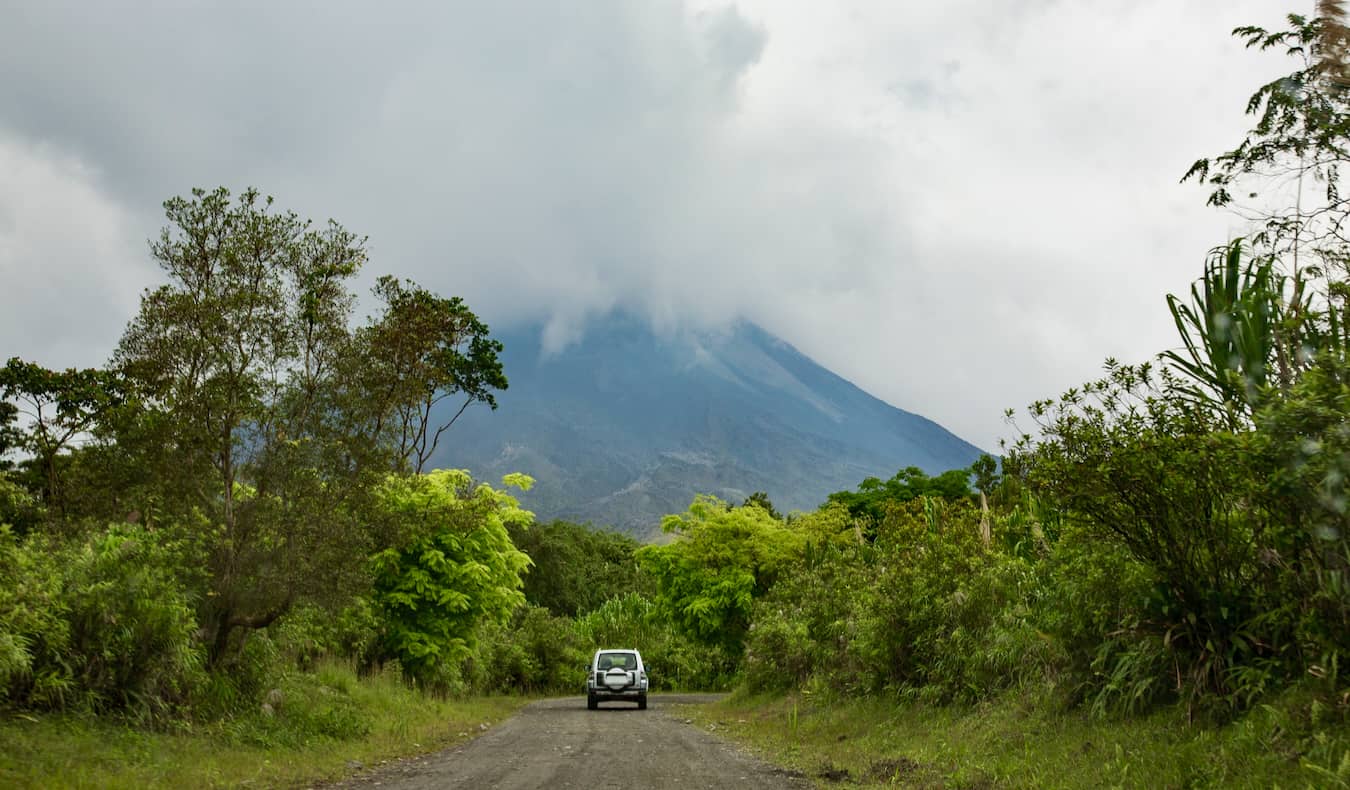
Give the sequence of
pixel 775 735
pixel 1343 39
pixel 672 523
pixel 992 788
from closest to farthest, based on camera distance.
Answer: pixel 992 788, pixel 1343 39, pixel 775 735, pixel 672 523

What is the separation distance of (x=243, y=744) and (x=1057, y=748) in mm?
10735

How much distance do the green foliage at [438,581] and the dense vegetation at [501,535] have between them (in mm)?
107

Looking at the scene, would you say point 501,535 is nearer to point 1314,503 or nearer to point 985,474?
point 1314,503

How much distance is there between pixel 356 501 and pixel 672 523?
28.7m

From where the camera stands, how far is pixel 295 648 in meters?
19.1

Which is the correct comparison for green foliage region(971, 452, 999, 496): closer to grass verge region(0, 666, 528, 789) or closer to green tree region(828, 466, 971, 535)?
green tree region(828, 466, 971, 535)

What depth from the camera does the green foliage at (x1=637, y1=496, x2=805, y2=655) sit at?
41781 millimetres

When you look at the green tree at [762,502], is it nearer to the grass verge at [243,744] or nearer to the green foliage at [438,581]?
the green foliage at [438,581]

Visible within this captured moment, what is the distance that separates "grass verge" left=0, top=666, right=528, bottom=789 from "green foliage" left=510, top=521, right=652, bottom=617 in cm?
4036

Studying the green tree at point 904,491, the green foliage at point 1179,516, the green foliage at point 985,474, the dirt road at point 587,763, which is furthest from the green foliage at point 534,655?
the green foliage at point 1179,516

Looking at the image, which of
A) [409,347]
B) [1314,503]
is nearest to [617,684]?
[409,347]

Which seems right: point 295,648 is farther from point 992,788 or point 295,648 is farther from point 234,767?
point 992,788

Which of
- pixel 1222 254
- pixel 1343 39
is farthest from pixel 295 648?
pixel 1343 39

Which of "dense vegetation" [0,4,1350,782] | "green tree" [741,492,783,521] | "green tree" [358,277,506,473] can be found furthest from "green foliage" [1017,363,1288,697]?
"green tree" [741,492,783,521]
